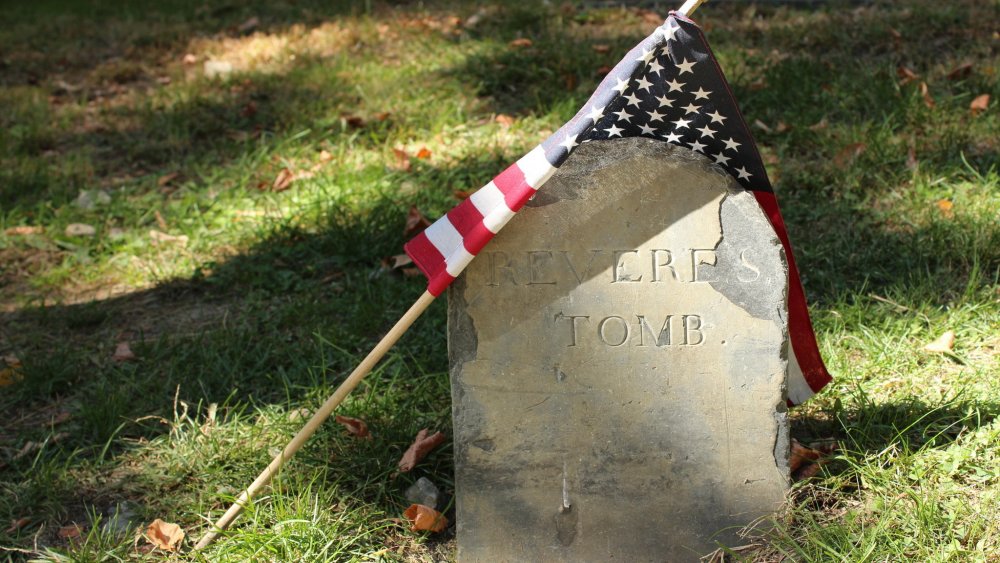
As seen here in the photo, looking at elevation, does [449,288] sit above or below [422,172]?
above

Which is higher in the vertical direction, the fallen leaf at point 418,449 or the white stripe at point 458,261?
the white stripe at point 458,261

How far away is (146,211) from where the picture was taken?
4.50 metres

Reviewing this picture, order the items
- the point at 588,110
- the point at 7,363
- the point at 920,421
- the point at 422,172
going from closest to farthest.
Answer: the point at 588,110 < the point at 920,421 < the point at 7,363 < the point at 422,172

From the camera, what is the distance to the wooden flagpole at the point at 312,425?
2471mm

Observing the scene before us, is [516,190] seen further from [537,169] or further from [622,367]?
[622,367]

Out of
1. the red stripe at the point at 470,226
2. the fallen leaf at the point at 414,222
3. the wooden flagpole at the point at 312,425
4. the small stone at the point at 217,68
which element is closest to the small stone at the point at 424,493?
the wooden flagpole at the point at 312,425

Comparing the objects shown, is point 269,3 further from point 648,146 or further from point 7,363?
point 648,146

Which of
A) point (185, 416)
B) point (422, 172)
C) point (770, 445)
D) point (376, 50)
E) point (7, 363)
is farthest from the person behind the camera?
point (376, 50)

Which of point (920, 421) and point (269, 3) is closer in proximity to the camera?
point (920, 421)

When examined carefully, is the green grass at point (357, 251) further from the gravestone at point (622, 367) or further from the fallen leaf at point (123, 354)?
the gravestone at point (622, 367)

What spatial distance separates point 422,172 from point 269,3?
3295 millimetres

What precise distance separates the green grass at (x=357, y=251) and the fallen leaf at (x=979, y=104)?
5cm

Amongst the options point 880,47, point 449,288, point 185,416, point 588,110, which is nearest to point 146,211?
point 185,416

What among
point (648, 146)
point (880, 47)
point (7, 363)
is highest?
point (648, 146)
